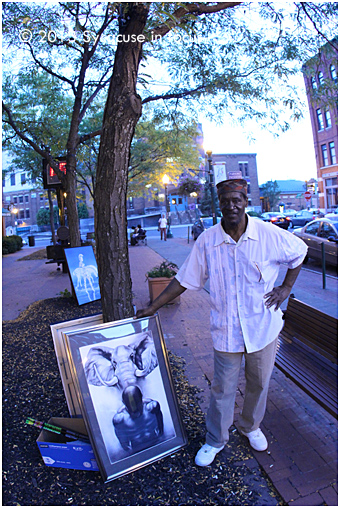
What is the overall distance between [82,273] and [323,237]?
8.14 m

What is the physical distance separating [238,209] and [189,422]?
1.90m

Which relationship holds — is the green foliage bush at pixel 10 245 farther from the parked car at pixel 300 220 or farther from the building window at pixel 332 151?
the building window at pixel 332 151

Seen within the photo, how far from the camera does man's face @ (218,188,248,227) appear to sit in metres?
2.43

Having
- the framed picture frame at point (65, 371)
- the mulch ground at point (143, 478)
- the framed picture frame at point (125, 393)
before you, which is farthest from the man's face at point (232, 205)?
the mulch ground at point (143, 478)

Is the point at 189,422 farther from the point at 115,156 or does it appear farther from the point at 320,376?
the point at 115,156

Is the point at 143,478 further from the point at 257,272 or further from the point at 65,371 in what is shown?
the point at 257,272

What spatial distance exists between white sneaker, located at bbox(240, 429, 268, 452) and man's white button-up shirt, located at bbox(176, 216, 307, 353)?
80 centimetres

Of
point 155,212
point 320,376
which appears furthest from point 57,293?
point 155,212

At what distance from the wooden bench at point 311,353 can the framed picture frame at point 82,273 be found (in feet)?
14.3

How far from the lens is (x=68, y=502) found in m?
2.27

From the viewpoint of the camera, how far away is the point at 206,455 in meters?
2.55

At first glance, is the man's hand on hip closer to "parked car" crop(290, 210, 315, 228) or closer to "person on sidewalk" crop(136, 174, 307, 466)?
"person on sidewalk" crop(136, 174, 307, 466)

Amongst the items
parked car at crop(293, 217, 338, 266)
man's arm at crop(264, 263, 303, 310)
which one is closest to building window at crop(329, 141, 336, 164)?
parked car at crop(293, 217, 338, 266)

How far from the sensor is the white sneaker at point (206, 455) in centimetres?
253
